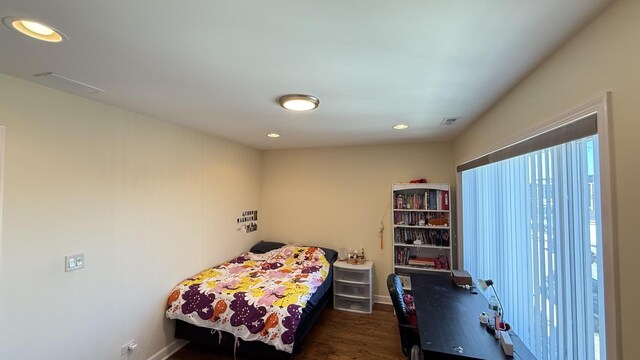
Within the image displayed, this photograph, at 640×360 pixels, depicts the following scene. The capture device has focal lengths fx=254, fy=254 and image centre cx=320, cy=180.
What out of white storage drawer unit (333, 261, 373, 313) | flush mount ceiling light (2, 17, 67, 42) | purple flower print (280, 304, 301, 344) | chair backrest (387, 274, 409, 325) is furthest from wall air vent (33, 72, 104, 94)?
white storage drawer unit (333, 261, 373, 313)

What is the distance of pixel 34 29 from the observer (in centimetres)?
115

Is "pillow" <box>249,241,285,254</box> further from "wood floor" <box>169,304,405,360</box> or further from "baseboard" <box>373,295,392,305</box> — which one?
"baseboard" <box>373,295,392,305</box>

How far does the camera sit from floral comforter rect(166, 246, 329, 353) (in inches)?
93.1

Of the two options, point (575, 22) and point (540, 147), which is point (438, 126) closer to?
point (540, 147)

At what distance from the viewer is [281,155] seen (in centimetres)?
456

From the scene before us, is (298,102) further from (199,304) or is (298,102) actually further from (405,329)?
(199,304)

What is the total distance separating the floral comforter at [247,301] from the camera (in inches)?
93.1

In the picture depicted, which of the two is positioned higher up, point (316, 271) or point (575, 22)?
point (575, 22)

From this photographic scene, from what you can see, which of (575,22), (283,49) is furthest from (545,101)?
(283,49)

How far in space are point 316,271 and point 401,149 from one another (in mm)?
2224

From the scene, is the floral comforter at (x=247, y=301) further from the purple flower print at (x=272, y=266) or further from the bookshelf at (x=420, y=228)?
the bookshelf at (x=420, y=228)

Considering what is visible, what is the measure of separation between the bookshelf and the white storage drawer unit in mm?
475

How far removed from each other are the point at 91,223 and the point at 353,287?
10.4 ft

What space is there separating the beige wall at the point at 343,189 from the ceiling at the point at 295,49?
1766mm
